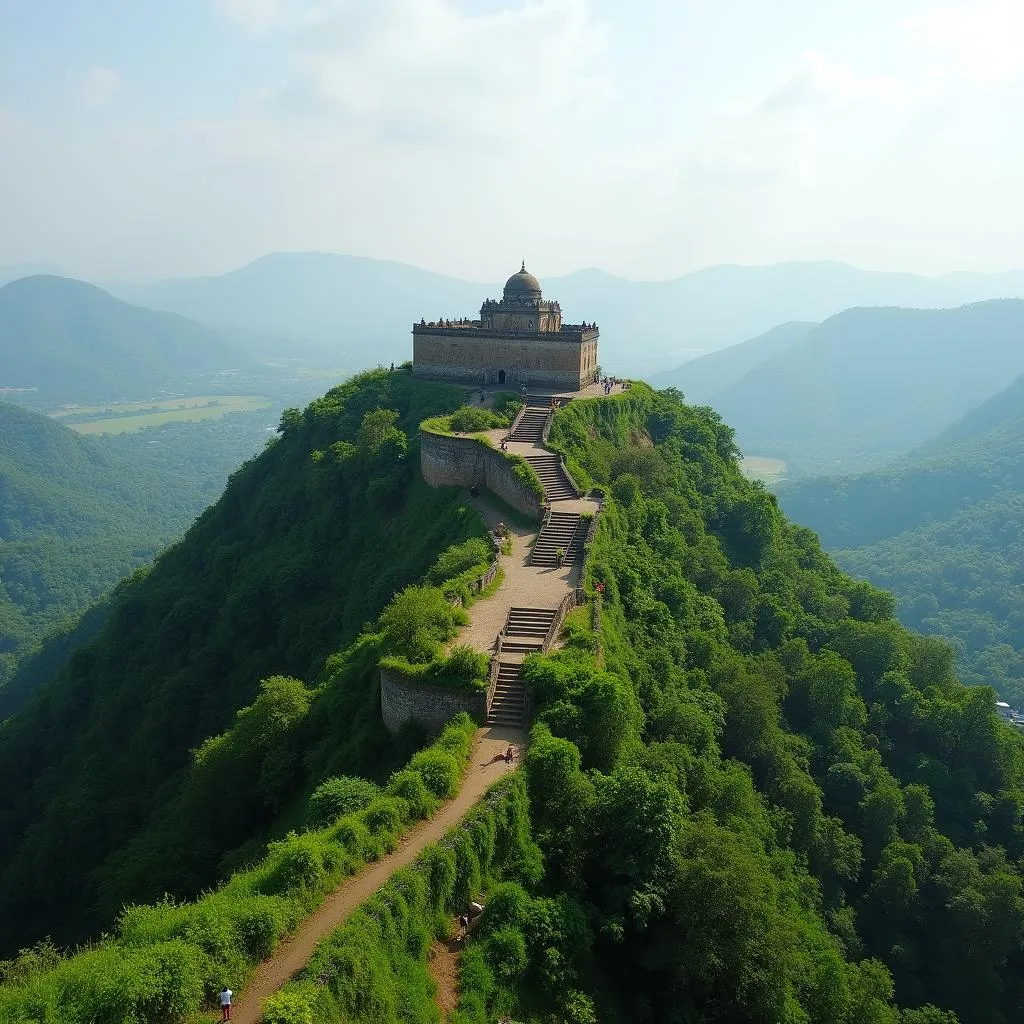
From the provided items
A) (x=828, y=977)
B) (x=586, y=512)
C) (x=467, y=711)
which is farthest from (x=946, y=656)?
(x=467, y=711)

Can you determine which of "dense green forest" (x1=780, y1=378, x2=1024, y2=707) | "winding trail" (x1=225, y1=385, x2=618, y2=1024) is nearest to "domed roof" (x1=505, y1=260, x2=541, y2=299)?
"winding trail" (x1=225, y1=385, x2=618, y2=1024)

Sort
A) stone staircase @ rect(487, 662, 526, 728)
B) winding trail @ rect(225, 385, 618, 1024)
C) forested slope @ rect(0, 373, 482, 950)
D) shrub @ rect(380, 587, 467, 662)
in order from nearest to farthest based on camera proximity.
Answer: winding trail @ rect(225, 385, 618, 1024) → stone staircase @ rect(487, 662, 526, 728) → shrub @ rect(380, 587, 467, 662) → forested slope @ rect(0, 373, 482, 950)

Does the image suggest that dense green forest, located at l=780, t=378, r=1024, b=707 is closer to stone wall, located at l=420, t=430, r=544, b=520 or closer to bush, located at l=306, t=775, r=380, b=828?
stone wall, located at l=420, t=430, r=544, b=520

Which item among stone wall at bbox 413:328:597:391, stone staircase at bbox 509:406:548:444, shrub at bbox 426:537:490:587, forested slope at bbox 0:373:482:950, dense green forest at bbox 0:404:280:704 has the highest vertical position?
stone wall at bbox 413:328:597:391

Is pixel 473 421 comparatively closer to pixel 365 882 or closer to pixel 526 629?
pixel 526 629

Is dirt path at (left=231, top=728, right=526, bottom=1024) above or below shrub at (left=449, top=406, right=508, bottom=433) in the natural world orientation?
below

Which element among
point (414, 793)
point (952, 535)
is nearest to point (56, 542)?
point (414, 793)

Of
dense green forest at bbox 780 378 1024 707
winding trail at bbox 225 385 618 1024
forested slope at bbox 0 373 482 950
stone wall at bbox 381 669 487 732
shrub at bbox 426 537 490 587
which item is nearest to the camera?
winding trail at bbox 225 385 618 1024

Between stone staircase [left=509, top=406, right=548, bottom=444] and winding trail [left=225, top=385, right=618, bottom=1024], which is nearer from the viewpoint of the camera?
winding trail [left=225, top=385, right=618, bottom=1024]
